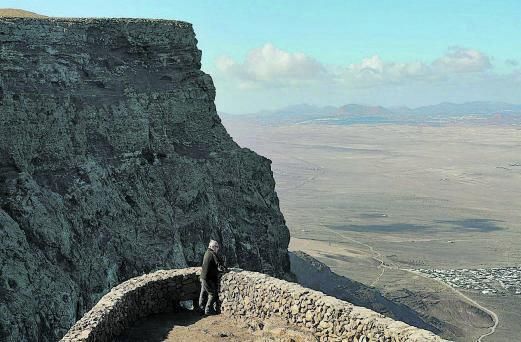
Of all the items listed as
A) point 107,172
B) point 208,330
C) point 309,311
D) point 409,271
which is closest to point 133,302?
point 208,330

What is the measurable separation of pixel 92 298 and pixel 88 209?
16.8ft

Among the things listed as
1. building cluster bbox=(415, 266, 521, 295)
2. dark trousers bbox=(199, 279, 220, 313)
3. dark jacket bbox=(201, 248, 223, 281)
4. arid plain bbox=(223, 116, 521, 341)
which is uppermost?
dark jacket bbox=(201, 248, 223, 281)

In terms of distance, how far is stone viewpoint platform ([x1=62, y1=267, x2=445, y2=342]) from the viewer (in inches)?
472

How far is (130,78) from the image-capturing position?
127 ft

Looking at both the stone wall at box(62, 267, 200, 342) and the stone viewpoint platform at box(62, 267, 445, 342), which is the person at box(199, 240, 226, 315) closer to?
the stone viewpoint platform at box(62, 267, 445, 342)

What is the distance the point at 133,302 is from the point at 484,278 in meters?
60.8

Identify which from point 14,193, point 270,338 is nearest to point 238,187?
point 14,193

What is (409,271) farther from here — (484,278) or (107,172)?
(107,172)

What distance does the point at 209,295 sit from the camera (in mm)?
15914

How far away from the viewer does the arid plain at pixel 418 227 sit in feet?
193

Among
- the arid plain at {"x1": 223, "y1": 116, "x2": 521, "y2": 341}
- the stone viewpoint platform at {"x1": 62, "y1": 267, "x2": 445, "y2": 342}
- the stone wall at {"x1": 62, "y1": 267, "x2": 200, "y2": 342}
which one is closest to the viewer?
the stone viewpoint platform at {"x1": 62, "y1": 267, "x2": 445, "y2": 342}

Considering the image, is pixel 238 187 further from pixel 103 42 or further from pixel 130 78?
pixel 103 42

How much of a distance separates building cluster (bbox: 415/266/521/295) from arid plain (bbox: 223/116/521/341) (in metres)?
1.32

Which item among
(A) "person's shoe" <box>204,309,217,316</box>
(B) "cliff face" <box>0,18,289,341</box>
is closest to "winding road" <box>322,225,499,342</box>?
(B) "cliff face" <box>0,18,289,341</box>
